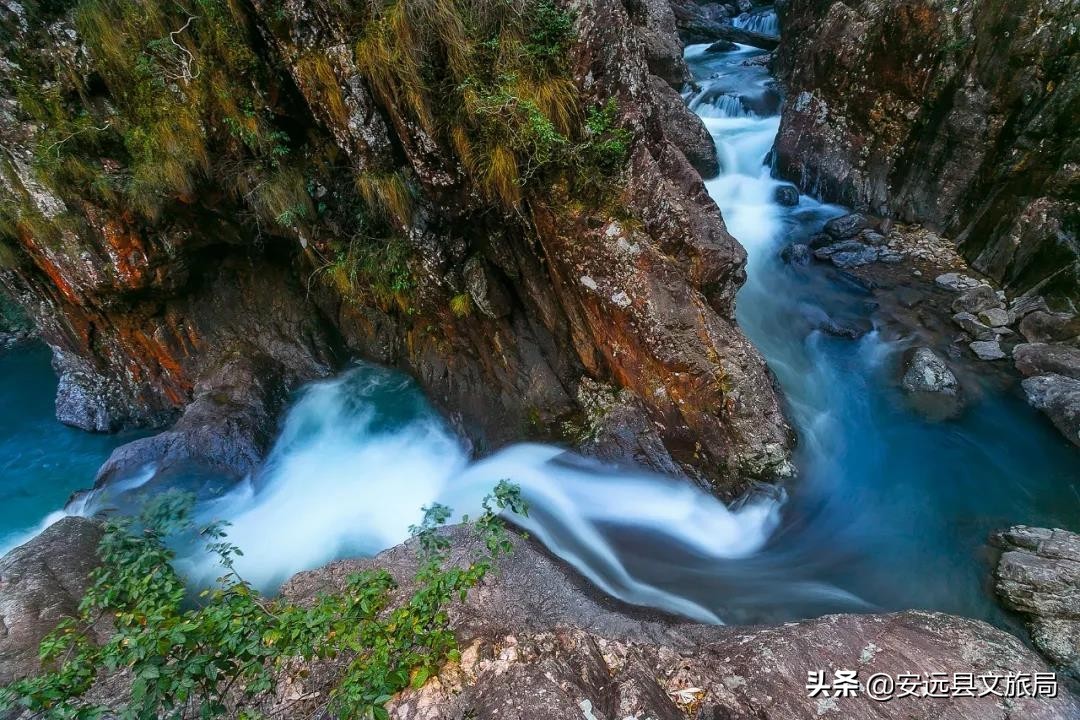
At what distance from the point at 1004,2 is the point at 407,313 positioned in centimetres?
1063

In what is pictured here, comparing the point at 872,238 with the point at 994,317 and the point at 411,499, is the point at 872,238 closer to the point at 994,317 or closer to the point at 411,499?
the point at 994,317

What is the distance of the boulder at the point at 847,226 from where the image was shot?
389 inches

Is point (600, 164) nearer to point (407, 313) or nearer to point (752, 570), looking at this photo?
point (407, 313)

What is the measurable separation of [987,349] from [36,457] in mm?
15752

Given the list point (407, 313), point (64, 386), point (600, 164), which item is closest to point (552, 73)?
point (600, 164)

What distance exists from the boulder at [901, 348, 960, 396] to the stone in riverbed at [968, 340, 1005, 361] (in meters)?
0.59

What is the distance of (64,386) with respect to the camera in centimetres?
895

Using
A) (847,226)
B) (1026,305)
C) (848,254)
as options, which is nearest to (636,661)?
(1026,305)

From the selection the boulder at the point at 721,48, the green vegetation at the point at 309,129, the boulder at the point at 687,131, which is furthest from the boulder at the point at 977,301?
the boulder at the point at 721,48

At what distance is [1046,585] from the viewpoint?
14.5 feet

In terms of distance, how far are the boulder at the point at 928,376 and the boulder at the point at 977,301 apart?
1.43 m

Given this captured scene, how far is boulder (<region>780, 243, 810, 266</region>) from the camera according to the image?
9.56 meters

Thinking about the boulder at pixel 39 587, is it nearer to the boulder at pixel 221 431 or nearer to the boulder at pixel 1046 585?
the boulder at pixel 221 431

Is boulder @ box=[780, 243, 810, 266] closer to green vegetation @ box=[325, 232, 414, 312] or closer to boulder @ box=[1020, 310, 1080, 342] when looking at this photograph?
boulder @ box=[1020, 310, 1080, 342]
